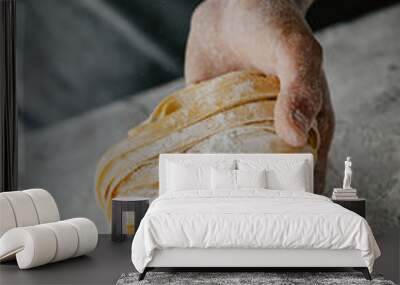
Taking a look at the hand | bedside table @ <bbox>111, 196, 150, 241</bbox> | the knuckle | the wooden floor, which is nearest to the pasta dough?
the hand

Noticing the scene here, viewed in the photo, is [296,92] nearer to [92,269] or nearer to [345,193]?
[345,193]

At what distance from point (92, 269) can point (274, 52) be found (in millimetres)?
3155

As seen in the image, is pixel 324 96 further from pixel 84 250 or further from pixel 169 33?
pixel 84 250

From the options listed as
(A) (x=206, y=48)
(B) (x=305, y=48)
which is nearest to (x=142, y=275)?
(A) (x=206, y=48)

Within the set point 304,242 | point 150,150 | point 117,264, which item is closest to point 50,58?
point 150,150

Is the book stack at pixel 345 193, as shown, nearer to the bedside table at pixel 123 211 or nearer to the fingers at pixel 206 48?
the fingers at pixel 206 48

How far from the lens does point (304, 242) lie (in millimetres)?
4703

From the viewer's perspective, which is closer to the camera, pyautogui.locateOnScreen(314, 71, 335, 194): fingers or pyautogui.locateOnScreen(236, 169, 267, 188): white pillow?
pyautogui.locateOnScreen(236, 169, 267, 188): white pillow

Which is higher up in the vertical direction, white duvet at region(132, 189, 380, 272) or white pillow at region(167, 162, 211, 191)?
white pillow at region(167, 162, 211, 191)

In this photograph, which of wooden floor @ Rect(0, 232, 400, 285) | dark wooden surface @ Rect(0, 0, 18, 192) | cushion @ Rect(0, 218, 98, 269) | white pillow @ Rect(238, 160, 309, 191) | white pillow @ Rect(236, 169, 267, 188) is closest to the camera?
wooden floor @ Rect(0, 232, 400, 285)

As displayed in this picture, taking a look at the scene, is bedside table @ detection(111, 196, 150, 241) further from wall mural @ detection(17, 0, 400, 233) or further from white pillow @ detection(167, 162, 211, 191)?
wall mural @ detection(17, 0, 400, 233)

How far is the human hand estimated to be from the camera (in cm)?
699

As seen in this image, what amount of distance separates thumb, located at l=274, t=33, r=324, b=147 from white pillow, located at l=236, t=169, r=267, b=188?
0.80 m

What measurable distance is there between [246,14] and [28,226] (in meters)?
3.32
